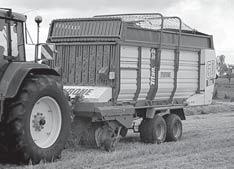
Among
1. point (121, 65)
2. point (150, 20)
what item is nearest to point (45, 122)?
point (121, 65)

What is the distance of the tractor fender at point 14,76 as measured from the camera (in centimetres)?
710

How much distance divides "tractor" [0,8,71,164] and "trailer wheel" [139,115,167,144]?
297 cm

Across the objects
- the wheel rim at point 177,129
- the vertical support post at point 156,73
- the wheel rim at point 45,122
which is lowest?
the wheel rim at point 177,129

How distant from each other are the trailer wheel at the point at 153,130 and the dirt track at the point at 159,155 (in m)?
0.23

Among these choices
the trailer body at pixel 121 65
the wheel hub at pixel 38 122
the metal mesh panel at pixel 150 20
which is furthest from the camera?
the metal mesh panel at pixel 150 20

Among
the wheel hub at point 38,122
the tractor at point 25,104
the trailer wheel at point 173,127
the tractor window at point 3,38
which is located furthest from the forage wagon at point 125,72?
the tractor window at point 3,38

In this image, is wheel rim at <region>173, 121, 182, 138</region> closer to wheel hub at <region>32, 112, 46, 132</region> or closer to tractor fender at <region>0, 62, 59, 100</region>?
wheel hub at <region>32, 112, 46, 132</region>

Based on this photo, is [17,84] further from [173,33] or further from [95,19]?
[173,33]

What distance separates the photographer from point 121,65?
32.5 feet

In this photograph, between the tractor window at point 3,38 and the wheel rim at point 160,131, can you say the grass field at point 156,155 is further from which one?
the tractor window at point 3,38

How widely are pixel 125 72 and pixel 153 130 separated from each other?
149cm

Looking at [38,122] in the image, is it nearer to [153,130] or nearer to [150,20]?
[153,130]

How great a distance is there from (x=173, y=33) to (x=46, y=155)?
4.98 meters

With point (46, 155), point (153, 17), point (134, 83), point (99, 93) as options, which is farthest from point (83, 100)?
point (153, 17)
